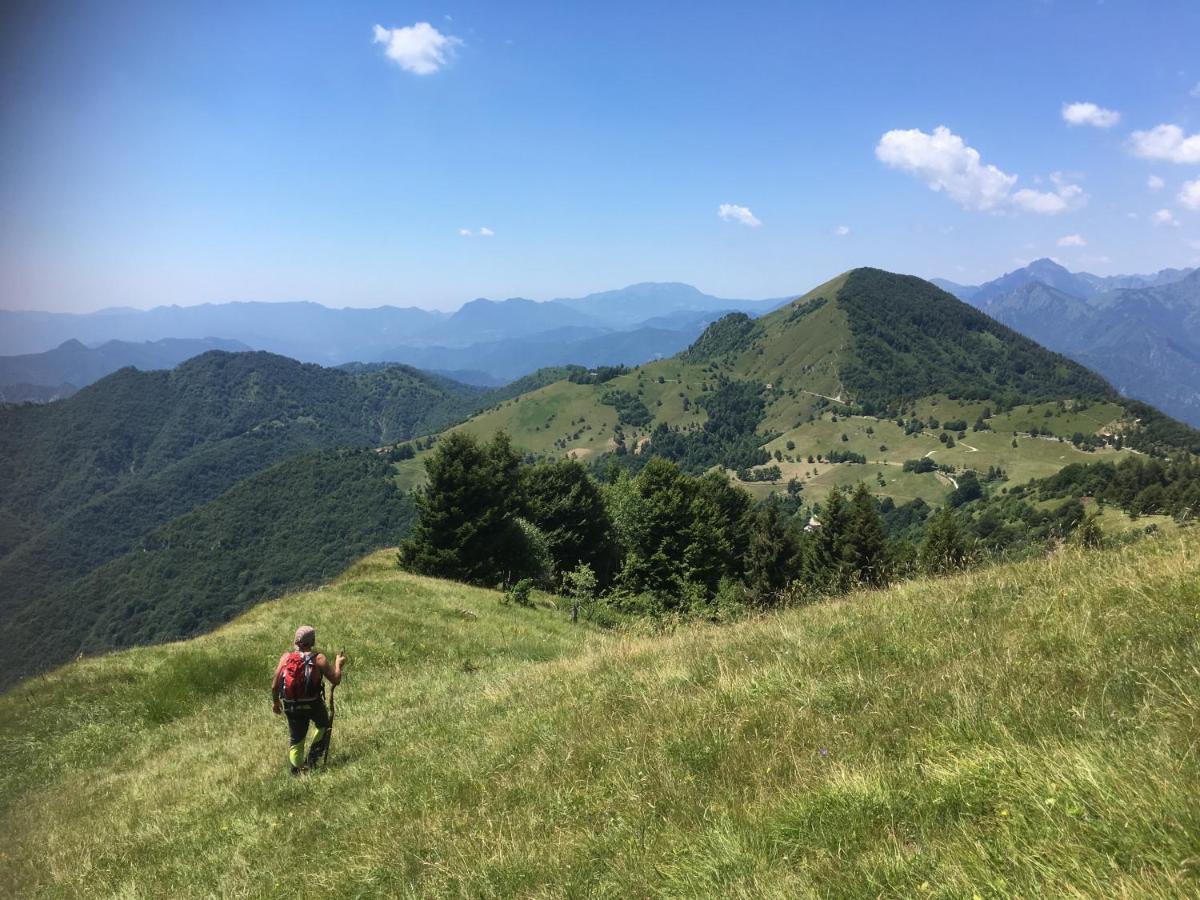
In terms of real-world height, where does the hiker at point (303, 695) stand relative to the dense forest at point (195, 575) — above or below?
above

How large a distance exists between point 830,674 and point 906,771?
2.33 meters

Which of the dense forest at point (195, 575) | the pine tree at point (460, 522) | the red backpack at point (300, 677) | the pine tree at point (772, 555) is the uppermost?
the red backpack at point (300, 677)

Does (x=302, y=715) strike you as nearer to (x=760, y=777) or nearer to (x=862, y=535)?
(x=760, y=777)

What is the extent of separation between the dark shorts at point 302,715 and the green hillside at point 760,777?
1.95 ft

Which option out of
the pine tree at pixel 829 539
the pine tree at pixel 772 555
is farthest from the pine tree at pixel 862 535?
the pine tree at pixel 772 555

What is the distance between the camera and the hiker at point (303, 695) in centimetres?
893

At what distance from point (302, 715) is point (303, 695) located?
0.31 meters

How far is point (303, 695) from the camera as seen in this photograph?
8945 millimetres

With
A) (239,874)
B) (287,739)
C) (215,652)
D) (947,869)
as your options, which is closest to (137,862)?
(239,874)

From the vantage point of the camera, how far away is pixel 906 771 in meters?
3.81

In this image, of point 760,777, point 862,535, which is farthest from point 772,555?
point 760,777

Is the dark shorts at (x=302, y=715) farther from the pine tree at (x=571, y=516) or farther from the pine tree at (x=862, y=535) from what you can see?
the pine tree at (x=862, y=535)

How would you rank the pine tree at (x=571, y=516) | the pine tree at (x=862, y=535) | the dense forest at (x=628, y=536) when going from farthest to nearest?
the pine tree at (x=571, y=516) < the pine tree at (x=862, y=535) < the dense forest at (x=628, y=536)

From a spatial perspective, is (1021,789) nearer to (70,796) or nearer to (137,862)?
(137,862)
